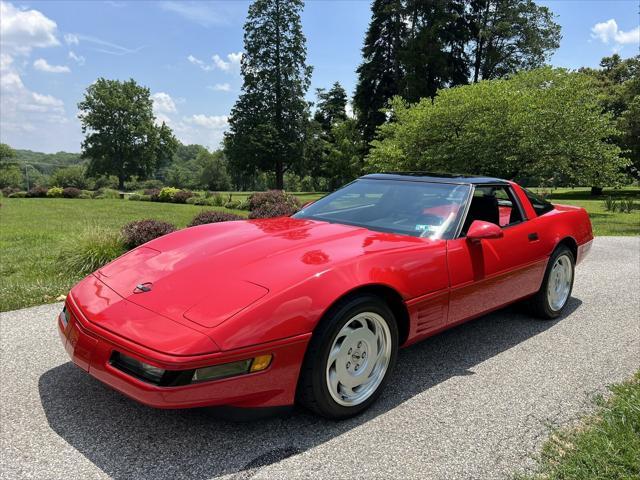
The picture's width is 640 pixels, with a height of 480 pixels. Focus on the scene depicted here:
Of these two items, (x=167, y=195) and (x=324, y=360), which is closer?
(x=324, y=360)

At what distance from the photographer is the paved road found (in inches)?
88.0

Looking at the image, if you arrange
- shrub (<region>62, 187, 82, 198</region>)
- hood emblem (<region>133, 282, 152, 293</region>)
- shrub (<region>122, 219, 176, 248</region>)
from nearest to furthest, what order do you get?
hood emblem (<region>133, 282, 152, 293</region>), shrub (<region>122, 219, 176, 248</region>), shrub (<region>62, 187, 82, 198</region>)

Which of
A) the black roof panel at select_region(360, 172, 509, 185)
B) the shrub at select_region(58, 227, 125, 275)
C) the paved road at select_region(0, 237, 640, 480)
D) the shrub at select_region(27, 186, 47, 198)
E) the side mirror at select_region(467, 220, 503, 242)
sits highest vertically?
the black roof panel at select_region(360, 172, 509, 185)

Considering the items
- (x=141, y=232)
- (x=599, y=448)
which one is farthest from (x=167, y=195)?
(x=599, y=448)

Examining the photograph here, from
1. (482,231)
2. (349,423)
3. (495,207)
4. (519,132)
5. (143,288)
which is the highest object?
(519,132)

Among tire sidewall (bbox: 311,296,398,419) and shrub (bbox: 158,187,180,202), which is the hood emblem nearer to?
tire sidewall (bbox: 311,296,398,419)

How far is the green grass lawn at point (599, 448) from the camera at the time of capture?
2.17 metres

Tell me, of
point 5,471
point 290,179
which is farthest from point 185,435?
point 290,179

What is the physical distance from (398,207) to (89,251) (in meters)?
4.81

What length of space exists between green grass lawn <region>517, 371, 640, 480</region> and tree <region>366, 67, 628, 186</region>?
46.7ft

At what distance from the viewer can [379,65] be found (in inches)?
1615

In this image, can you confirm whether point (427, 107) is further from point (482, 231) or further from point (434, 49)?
point (434, 49)

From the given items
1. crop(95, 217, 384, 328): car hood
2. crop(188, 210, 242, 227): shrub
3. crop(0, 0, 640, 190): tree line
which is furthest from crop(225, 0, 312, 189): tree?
crop(95, 217, 384, 328): car hood

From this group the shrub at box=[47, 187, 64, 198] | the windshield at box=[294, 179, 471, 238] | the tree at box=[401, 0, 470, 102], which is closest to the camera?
the windshield at box=[294, 179, 471, 238]
